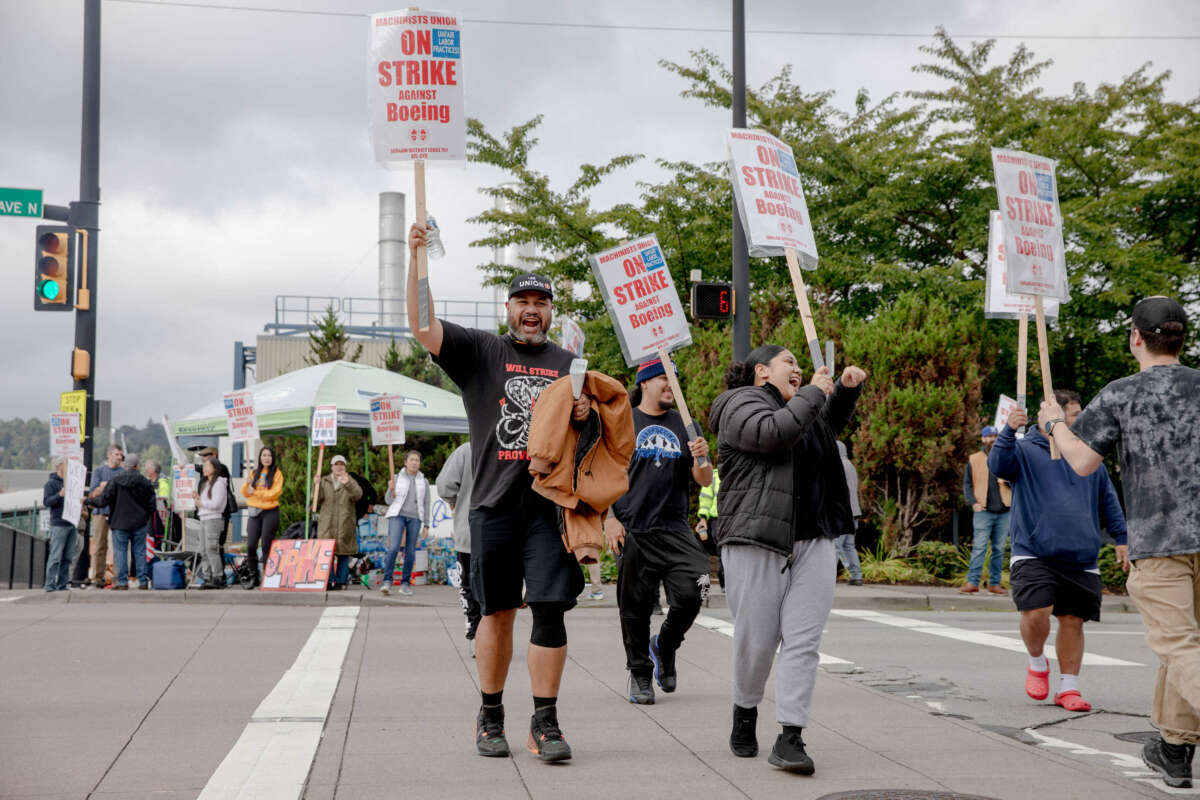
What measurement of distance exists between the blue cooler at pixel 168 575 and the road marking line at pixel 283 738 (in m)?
7.39

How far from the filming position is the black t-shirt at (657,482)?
7.09 m

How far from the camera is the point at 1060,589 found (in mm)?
6680

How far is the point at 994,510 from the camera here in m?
14.7

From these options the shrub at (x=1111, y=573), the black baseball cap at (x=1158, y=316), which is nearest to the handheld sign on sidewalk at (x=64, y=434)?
the shrub at (x=1111, y=573)

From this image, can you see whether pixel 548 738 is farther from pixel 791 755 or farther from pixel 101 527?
pixel 101 527

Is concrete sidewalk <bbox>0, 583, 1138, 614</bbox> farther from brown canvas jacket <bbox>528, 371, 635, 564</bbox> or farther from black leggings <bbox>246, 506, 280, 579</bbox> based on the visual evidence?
brown canvas jacket <bbox>528, 371, 635, 564</bbox>

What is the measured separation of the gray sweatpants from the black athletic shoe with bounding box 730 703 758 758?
9 centimetres

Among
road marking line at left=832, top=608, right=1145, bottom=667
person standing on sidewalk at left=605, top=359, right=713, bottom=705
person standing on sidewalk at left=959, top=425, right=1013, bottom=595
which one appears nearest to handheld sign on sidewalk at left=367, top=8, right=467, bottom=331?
person standing on sidewalk at left=605, top=359, right=713, bottom=705

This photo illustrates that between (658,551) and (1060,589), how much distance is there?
2264 millimetres

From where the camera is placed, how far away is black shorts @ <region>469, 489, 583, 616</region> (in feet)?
16.7

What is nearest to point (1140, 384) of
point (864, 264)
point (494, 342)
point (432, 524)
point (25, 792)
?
point (494, 342)

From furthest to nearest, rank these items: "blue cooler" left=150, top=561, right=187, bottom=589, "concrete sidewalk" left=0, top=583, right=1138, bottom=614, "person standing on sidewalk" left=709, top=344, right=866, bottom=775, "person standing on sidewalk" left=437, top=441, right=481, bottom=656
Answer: "blue cooler" left=150, top=561, right=187, bottom=589
"concrete sidewalk" left=0, top=583, right=1138, bottom=614
"person standing on sidewalk" left=437, top=441, right=481, bottom=656
"person standing on sidewalk" left=709, top=344, right=866, bottom=775

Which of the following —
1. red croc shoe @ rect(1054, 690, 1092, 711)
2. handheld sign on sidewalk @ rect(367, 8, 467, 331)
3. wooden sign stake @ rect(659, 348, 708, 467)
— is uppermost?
handheld sign on sidewalk @ rect(367, 8, 467, 331)

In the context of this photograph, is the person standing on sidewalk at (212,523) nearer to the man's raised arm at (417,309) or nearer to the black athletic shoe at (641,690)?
the black athletic shoe at (641,690)
